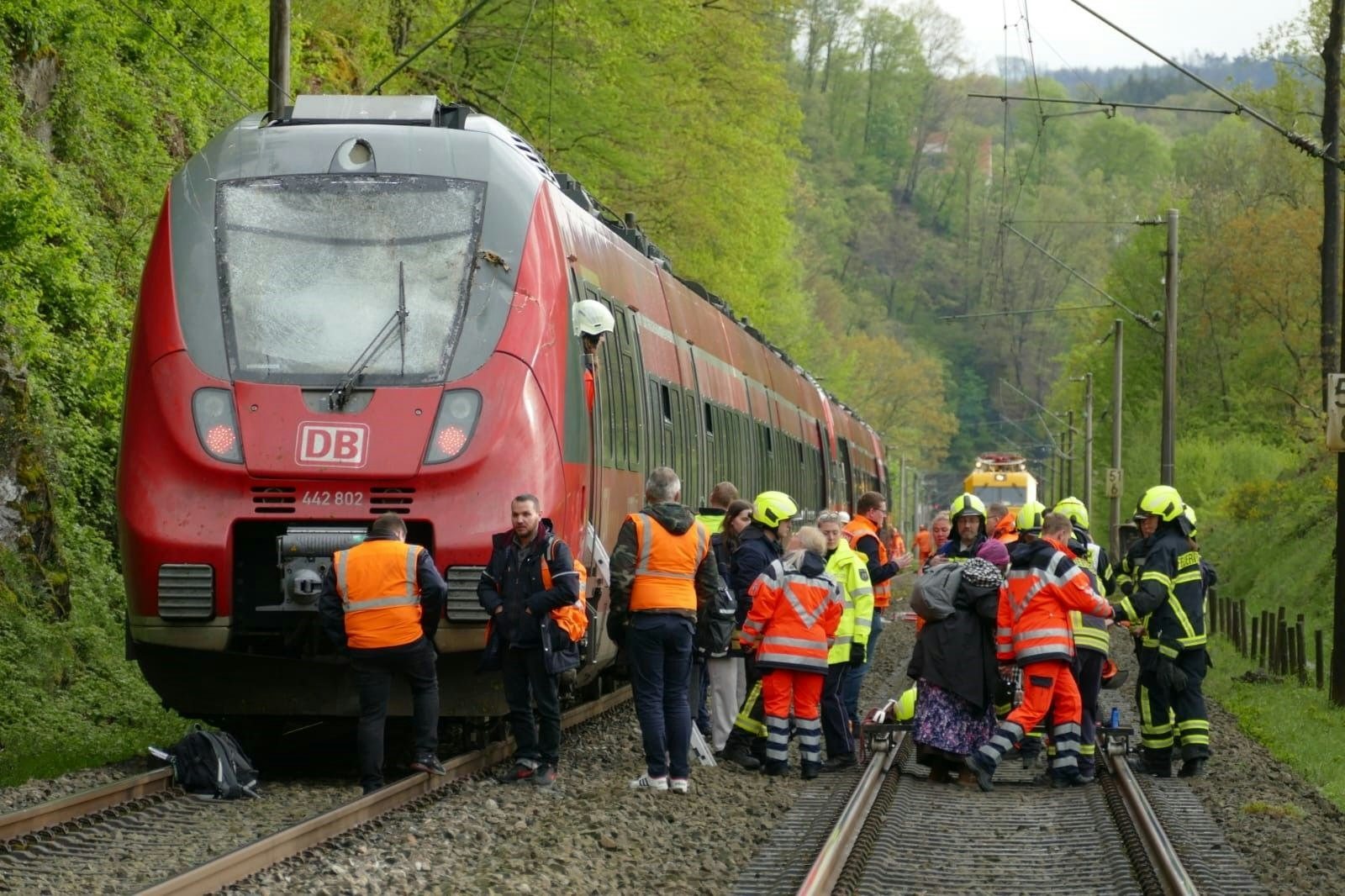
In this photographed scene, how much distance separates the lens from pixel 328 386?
437 inches

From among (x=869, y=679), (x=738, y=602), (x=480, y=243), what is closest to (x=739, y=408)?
(x=869, y=679)

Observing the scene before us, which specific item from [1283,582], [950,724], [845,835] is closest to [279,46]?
[950,724]

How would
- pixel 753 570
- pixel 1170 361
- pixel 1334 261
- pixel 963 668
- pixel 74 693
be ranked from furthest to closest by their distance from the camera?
pixel 1170 361, pixel 1334 261, pixel 74 693, pixel 753 570, pixel 963 668

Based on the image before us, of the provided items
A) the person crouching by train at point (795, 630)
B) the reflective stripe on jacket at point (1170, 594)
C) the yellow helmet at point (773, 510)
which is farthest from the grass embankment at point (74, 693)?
the reflective stripe on jacket at point (1170, 594)

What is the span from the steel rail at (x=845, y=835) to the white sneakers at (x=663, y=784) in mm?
988

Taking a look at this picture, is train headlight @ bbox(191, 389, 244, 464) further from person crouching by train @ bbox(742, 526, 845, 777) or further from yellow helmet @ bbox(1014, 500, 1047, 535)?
yellow helmet @ bbox(1014, 500, 1047, 535)

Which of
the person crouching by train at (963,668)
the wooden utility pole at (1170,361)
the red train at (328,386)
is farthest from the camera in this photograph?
the wooden utility pole at (1170,361)

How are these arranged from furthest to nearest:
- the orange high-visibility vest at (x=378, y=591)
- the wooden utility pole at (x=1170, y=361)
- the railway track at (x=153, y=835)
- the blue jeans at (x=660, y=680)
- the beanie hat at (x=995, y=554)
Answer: the wooden utility pole at (x=1170, y=361) < the beanie hat at (x=995, y=554) < the blue jeans at (x=660, y=680) < the orange high-visibility vest at (x=378, y=591) < the railway track at (x=153, y=835)

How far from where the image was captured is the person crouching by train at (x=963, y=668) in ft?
40.7

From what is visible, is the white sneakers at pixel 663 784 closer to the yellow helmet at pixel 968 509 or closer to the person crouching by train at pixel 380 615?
the person crouching by train at pixel 380 615

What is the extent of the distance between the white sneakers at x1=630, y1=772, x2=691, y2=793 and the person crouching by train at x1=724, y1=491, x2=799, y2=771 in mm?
1525

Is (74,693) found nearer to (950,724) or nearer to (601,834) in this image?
(601,834)

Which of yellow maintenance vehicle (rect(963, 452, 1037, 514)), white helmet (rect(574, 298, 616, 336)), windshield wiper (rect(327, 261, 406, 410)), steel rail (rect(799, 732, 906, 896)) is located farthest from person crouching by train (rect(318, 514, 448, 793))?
yellow maintenance vehicle (rect(963, 452, 1037, 514))

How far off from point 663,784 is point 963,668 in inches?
83.8
